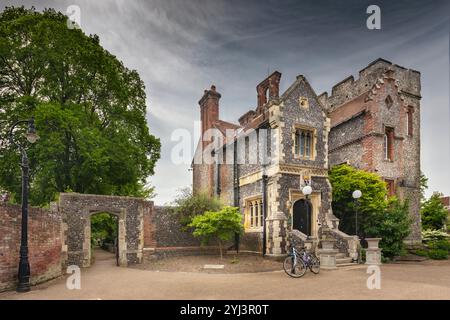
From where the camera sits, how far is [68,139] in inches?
696

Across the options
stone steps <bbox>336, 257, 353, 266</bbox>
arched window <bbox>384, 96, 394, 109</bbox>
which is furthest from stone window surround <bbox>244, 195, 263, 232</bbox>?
arched window <bbox>384, 96, 394, 109</bbox>

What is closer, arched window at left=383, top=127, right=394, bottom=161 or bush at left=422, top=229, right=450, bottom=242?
arched window at left=383, top=127, right=394, bottom=161

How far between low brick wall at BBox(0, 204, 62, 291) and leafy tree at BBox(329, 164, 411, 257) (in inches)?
598

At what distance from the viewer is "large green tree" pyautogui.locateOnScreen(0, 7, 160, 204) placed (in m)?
17.0

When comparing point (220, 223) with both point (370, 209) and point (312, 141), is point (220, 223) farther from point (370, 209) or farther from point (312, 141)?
point (370, 209)

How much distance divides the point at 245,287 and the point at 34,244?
7.46 metres

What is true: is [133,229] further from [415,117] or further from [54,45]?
[415,117]

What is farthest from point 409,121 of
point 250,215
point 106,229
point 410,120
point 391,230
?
point 106,229

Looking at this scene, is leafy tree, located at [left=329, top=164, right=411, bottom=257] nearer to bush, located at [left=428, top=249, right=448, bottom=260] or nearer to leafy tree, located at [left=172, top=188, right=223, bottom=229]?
bush, located at [left=428, top=249, right=448, bottom=260]

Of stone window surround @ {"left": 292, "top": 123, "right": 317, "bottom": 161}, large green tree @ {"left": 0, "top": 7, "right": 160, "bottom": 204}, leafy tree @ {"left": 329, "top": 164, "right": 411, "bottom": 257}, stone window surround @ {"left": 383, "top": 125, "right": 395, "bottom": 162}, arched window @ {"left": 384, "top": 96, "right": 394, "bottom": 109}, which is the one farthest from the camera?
arched window @ {"left": 384, "top": 96, "right": 394, "bottom": 109}

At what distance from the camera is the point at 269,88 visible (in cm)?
2072

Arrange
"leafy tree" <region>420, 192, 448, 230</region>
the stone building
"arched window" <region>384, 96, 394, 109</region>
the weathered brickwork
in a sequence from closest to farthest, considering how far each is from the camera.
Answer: the stone building → the weathered brickwork → "arched window" <region>384, 96, 394, 109</region> → "leafy tree" <region>420, 192, 448, 230</region>

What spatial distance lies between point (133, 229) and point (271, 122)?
9551 millimetres

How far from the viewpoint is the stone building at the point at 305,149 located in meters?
18.1
